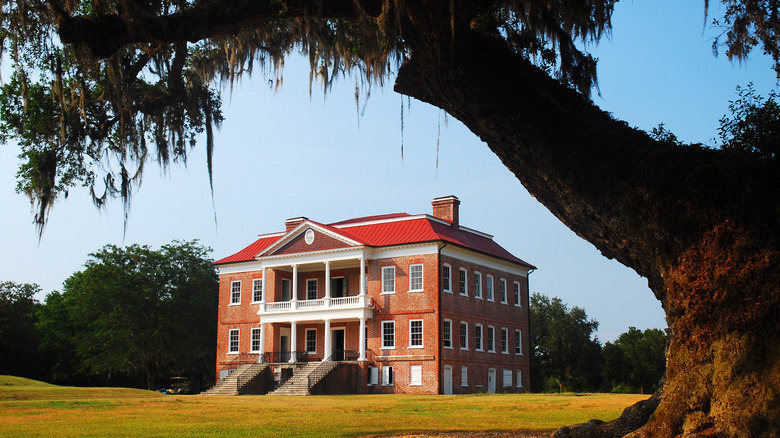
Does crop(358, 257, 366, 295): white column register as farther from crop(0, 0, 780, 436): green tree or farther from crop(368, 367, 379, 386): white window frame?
crop(0, 0, 780, 436): green tree

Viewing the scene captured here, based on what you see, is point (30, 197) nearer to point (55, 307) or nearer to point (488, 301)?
point (488, 301)

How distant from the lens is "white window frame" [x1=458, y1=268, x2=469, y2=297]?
37.5 m

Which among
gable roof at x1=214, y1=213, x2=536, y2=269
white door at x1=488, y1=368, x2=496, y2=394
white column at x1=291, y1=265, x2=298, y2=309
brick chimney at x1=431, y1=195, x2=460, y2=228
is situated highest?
brick chimney at x1=431, y1=195, x2=460, y2=228

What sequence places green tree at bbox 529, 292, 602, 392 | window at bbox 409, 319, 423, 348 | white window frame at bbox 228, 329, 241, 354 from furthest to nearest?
green tree at bbox 529, 292, 602, 392, white window frame at bbox 228, 329, 241, 354, window at bbox 409, 319, 423, 348

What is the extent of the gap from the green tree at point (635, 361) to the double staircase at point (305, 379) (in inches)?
810

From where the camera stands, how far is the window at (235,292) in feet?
141

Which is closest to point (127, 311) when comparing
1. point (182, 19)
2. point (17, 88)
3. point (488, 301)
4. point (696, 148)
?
point (488, 301)

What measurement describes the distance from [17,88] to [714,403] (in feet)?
35.2

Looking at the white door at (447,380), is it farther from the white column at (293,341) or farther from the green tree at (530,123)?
the green tree at (530,123)

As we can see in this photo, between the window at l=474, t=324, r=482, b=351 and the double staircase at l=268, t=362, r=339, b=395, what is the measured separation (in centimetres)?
751

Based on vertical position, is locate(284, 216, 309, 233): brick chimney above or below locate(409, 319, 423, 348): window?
above

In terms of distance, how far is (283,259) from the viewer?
130 ft

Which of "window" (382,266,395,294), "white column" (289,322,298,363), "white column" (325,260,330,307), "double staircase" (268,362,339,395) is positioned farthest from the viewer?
"white column" (289,322,298,363)

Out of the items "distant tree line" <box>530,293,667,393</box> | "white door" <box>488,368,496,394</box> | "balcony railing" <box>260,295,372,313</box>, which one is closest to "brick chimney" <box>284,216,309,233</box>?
"balcony railing" <box>260,295,372,313</box>
